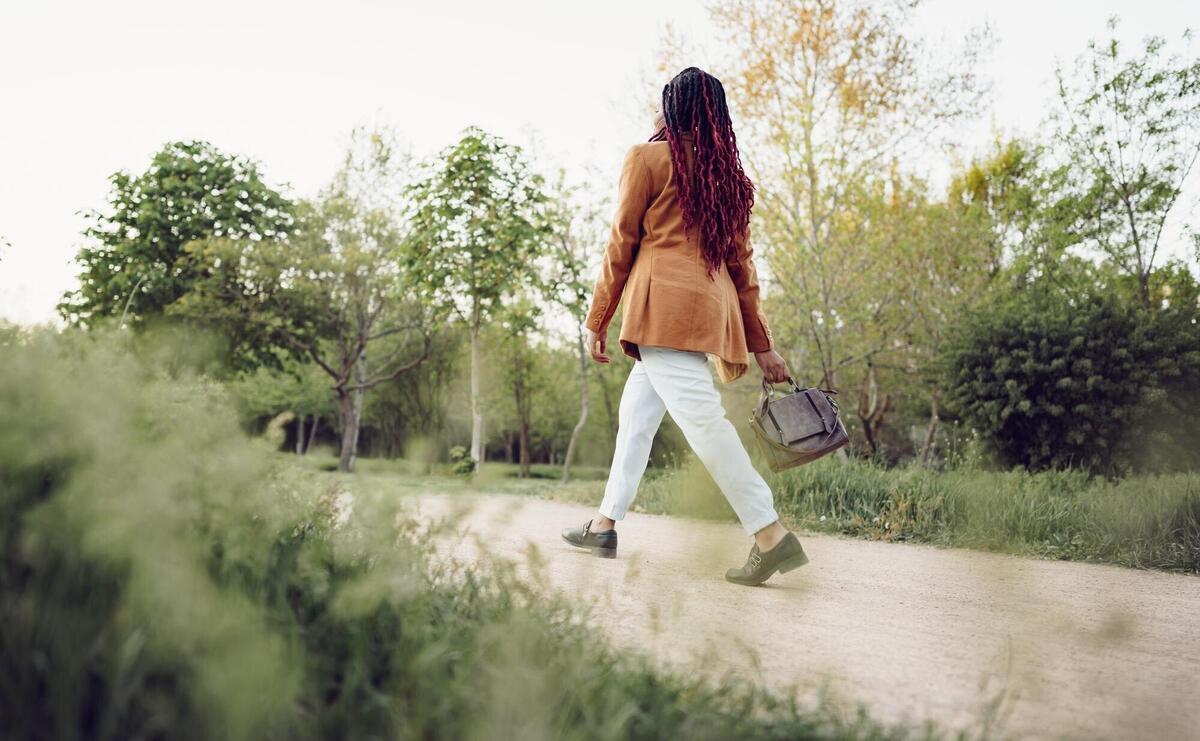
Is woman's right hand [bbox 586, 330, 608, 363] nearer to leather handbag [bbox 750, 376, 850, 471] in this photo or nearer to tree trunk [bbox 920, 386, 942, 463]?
leather handbag [bbox 750, 376, 850, 471]

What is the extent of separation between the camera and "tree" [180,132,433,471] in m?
23.3

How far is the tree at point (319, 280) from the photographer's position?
23.3 metres

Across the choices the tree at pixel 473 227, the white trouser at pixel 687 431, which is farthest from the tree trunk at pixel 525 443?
the white trouser at pixel 687 431

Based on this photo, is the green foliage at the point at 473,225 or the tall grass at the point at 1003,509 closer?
the tall grass at the point at 1003,509

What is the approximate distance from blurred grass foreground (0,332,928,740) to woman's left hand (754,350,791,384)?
7.23ft

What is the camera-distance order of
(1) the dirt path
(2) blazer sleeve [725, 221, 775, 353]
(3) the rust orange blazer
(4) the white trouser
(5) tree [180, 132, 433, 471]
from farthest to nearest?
(5) tree [180, 132, 433, 471] → (2) blazer sleeve [725, 221, 775, 353] → (3) the rust orange blazer → (4) the white trouser → (1) the dirt path

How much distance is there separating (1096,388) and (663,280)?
8.82 meters

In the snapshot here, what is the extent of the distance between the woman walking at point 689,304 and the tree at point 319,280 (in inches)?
784

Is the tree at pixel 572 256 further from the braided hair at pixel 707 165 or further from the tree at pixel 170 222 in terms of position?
the braided hair at pixel 707 165

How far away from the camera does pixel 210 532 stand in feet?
6.34

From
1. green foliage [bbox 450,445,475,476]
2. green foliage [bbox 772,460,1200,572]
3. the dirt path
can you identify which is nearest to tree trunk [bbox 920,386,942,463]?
green foliage [bbox 772,460,1200,572]

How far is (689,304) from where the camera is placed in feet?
13.0

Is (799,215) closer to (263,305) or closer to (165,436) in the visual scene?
(165,436)

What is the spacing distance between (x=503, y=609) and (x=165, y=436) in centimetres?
99
